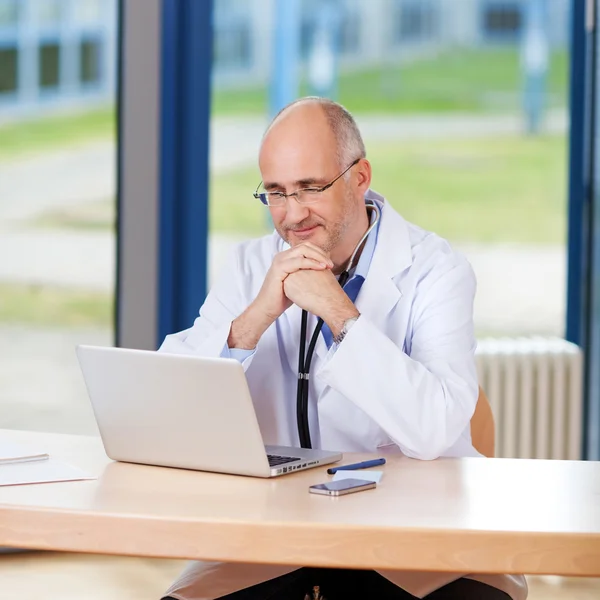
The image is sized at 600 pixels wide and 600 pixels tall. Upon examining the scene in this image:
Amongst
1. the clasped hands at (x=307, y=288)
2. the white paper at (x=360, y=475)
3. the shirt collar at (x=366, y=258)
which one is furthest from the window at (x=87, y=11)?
the white paper at (x=360, y=475)

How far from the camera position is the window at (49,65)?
3.52 metres

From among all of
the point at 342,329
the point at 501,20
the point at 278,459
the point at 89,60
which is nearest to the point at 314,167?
the point at 342,329

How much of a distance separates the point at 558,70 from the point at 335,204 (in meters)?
2.68

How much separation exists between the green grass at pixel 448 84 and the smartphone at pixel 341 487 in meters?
2.95

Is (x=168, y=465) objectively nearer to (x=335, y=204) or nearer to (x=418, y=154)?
(x=335, y=204)

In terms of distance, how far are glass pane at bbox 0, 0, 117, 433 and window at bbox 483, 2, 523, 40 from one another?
1886mm

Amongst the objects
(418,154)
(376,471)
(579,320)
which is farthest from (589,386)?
(376,471)

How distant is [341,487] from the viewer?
146 cm

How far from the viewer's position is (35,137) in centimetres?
353

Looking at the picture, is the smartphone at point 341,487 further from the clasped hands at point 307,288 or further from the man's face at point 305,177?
the man's face at point 305,177

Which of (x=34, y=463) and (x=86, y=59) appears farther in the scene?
(x=86, y=59)

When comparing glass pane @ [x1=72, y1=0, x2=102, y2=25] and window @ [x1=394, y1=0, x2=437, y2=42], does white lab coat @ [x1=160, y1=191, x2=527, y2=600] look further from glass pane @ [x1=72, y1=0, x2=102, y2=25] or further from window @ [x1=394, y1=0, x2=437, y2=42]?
window @ [x1=394, y1=0, x2=437, y2=42]

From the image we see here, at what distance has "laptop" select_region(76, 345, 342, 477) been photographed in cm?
153

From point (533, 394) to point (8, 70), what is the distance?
2.08 meters
